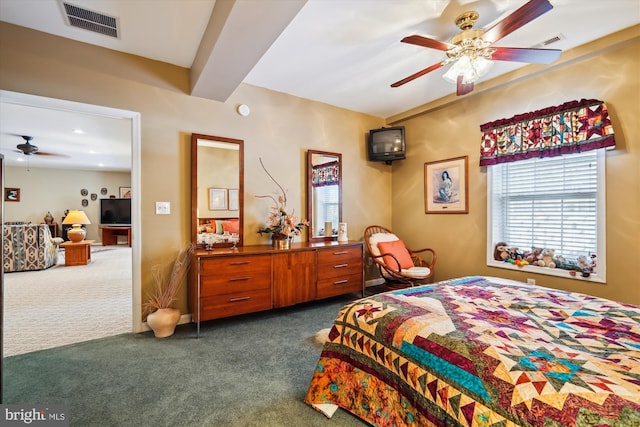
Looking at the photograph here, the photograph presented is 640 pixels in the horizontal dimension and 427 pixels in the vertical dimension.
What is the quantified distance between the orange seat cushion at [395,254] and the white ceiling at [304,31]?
209cm

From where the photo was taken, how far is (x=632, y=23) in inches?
89.8

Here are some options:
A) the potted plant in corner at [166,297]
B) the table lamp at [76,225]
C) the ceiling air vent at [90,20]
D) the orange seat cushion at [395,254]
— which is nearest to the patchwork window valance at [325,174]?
the orange seat cushion at [395,254]

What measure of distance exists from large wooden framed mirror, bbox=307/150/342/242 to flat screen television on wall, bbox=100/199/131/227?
338 inches

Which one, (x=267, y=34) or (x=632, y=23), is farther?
(x=632, y=23)

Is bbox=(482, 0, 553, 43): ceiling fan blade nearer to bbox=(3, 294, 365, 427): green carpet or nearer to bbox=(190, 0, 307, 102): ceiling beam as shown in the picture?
bbox=(190, 0, 307, 102): ceiling beam

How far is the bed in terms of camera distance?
0.88 meters

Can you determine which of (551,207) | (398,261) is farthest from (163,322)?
(551,207)

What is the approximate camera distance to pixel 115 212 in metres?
9.62

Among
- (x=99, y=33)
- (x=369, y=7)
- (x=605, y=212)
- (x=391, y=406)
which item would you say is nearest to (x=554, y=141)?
(x=605, y=212)

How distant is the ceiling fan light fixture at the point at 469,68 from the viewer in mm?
2180

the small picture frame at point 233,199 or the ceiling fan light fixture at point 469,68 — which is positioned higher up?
the ceiling fan light fixture at point 469,68

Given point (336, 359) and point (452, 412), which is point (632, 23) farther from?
point (336, 359)

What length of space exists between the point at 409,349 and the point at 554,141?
2.81 m

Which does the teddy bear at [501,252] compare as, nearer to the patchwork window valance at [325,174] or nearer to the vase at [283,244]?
the patchwork window valance at [325,174]
